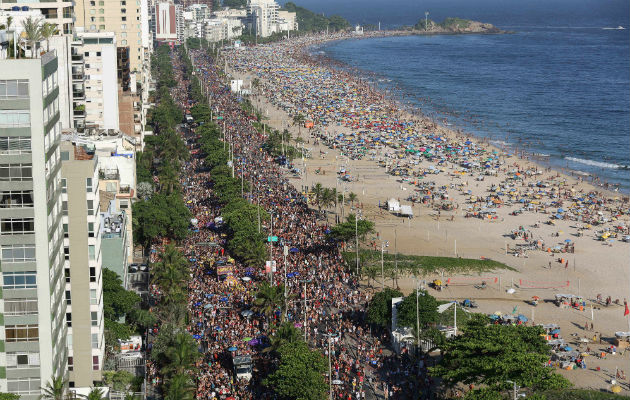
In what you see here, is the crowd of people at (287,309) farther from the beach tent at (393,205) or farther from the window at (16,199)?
the window at (16,199)

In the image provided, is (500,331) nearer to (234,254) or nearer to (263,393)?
(263,393)

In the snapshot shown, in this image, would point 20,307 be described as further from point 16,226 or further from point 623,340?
point 623,340

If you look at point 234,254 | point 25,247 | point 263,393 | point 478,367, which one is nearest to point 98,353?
point 263,393

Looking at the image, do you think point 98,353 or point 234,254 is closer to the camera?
point 98,353

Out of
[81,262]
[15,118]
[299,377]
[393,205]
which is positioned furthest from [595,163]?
[15,118]

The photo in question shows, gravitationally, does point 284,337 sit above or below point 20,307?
below

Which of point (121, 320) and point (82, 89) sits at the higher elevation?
point (82, 89)

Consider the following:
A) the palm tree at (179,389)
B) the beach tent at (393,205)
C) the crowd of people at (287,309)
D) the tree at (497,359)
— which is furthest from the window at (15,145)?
the beach tent at (393,205)
